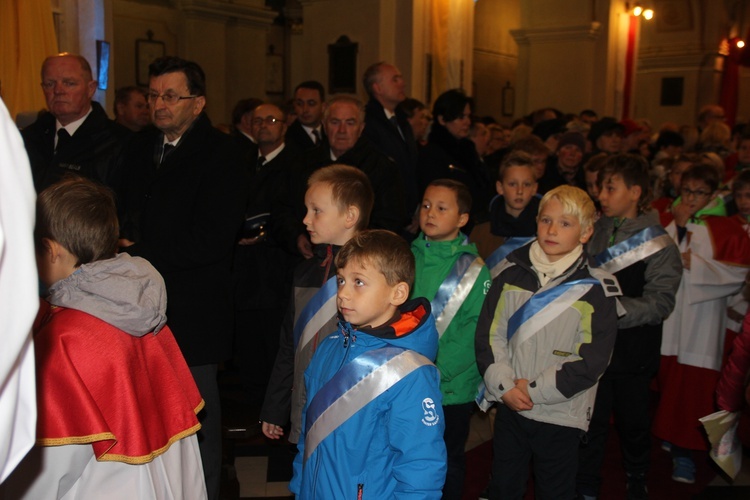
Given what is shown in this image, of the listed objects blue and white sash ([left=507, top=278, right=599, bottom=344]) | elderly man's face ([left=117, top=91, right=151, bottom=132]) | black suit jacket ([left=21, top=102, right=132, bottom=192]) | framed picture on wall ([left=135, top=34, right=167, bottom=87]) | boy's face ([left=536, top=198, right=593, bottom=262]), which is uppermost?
framed picture on wall ([left=135, top=34, right=167, bottom=87])

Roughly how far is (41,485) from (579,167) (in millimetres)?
4694

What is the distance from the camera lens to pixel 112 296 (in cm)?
215

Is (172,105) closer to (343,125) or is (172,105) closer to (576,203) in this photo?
(343,125)

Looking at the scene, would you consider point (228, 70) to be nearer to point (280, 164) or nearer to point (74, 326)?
point (280, 164)

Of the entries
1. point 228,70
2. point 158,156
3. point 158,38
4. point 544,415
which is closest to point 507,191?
point 544,415

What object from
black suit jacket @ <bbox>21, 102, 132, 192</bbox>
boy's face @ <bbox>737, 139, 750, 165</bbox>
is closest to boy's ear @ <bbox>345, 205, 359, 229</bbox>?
black suit jacket @ <bbox>21, 102, 132, 192</bbox>

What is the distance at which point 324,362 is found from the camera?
2.41 metres

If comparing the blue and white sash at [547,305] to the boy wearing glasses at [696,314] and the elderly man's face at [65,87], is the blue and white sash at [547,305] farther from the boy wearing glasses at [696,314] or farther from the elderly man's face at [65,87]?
the elderly man's face at [65,87]

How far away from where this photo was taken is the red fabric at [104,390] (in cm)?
202

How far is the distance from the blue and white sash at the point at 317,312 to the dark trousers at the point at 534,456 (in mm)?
915

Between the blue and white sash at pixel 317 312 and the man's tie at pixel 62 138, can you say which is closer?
the blue and white sash at pixel 317 312

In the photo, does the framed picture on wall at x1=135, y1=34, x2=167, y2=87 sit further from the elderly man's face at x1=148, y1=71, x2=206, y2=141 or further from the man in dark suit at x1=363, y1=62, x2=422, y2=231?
the elderly man's face at x1=148, y1=71, x2=206, y2=141

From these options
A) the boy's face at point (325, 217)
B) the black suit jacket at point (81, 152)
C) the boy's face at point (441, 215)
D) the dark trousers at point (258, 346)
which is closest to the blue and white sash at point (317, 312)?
the boy's face at point (325, 217)

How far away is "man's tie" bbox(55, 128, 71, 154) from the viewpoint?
11.7 feet
